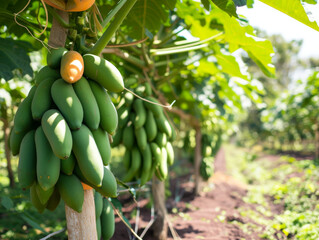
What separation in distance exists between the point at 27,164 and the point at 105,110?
1.06 ft

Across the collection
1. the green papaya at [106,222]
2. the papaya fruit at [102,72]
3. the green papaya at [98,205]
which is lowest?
the green papaya at [106,222]

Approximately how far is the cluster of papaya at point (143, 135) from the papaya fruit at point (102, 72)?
817mm

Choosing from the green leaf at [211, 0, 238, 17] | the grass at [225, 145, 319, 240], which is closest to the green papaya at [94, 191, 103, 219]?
the green leaf at [211, 0, 238, 17]

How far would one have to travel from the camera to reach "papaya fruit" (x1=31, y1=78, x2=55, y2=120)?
96 centimetres

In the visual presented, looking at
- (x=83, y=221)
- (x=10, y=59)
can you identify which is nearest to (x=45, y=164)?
(x=83, y=221)

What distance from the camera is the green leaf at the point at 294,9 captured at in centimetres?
133

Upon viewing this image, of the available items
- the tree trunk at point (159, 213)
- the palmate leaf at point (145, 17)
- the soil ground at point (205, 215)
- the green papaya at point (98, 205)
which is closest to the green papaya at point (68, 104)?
the green papaya at point (98, 205)

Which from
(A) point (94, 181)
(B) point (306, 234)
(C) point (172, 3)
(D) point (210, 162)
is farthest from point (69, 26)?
(D) point (210, 162)

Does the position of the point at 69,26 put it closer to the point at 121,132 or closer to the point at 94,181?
the point at 94,181

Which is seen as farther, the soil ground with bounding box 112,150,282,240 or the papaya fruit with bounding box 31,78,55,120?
the soil ground with bounding box 112,150,282,240

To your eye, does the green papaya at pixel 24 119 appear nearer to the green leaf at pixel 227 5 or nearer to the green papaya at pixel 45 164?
the green papaya at pixel 45 164

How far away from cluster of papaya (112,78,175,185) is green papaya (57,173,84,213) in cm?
91

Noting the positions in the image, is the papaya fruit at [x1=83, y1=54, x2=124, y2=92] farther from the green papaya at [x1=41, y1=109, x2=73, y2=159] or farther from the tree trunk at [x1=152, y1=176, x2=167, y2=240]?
the tree trunk at [x1=152, y1=176, x2=167, y2=240]

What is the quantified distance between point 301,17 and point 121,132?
132 centimetres
